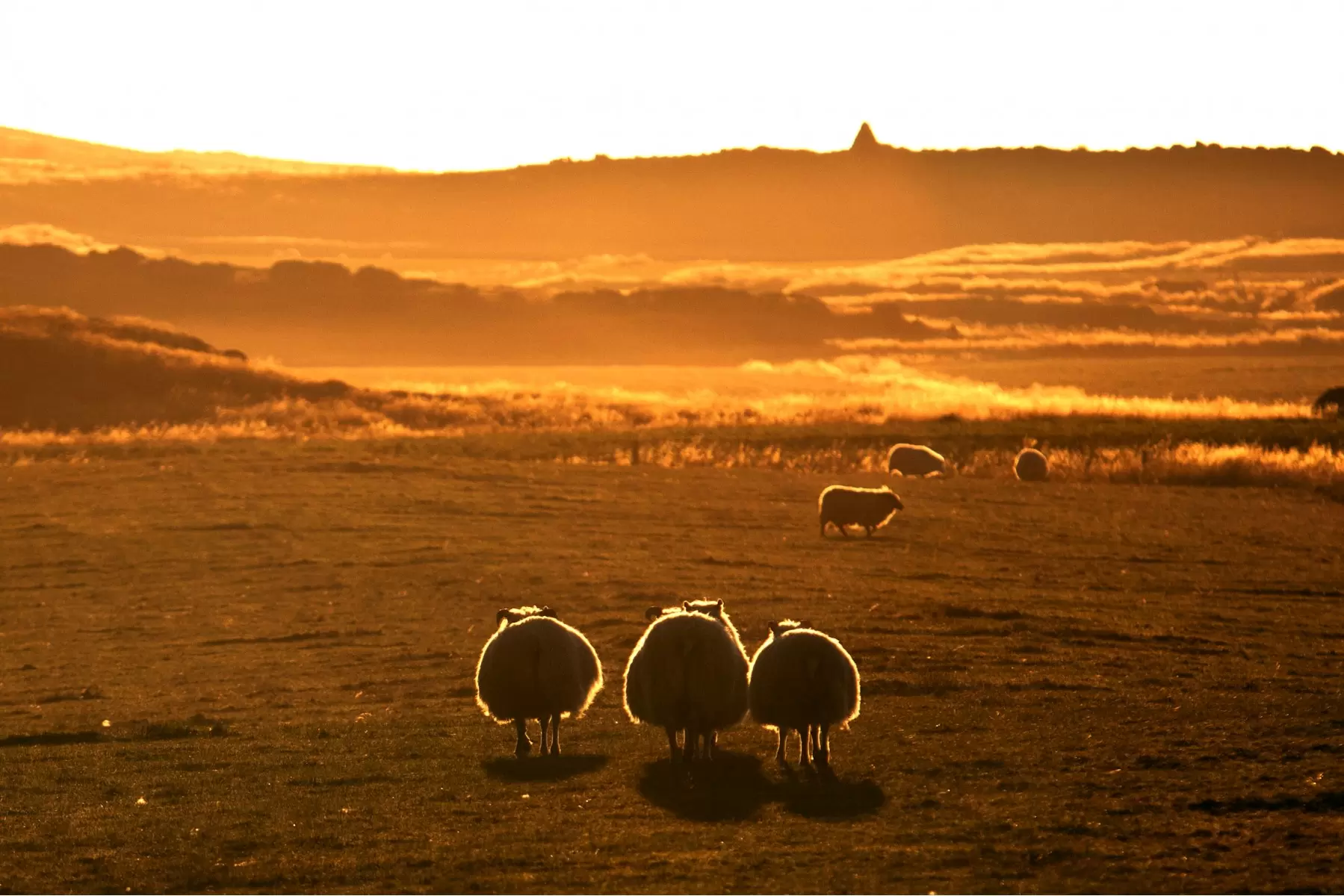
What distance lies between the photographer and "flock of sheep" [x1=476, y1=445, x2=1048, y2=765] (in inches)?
525

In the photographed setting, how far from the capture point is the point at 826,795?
41.4 feet

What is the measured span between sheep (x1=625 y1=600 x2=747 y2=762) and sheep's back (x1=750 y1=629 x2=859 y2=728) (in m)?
0.20

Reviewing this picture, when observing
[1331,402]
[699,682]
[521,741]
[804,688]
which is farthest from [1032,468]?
[699,682]

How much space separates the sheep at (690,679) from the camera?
13328 millimetres

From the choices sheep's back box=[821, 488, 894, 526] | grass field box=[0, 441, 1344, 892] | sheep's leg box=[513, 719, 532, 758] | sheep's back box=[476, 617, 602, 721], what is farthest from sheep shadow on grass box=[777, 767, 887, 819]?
sheep's back box=[821, 488, 894, 526]

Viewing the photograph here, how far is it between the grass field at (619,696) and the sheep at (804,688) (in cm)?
38

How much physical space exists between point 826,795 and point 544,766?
8.48 ft

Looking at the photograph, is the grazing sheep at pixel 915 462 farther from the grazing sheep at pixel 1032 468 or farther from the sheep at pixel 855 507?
the sheep at pixel 855 507

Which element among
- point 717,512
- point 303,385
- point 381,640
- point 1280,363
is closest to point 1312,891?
point 381,640

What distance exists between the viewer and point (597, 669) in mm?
15164

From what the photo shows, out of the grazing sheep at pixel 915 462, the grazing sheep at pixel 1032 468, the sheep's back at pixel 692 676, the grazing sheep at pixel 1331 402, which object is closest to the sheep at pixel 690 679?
the sheep's back at pixel 692 676

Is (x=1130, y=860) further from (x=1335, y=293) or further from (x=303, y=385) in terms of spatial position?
(x=1335, y=293)

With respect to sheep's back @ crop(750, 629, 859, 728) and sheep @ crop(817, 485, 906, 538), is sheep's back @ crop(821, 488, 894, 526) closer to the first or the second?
sheep @ crop(817, 485, 906, 538)

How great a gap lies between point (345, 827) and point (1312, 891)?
Answer: 6198mm
